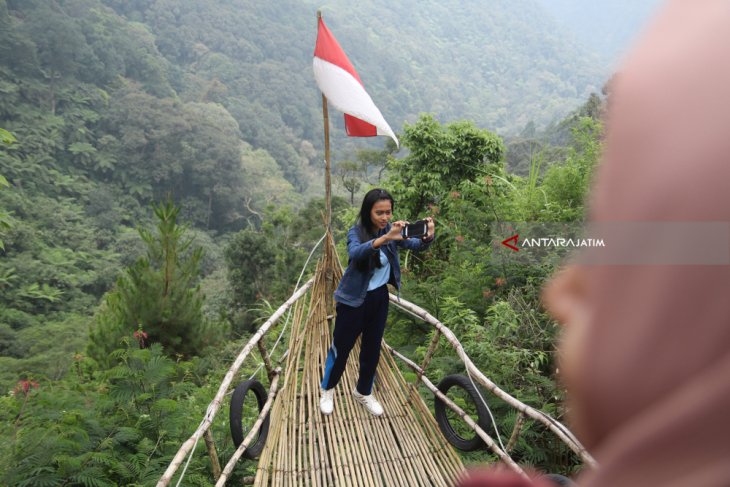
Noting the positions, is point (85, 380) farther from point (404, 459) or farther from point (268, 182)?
point (268, 182)

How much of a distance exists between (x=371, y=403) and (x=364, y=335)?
283 millimetres

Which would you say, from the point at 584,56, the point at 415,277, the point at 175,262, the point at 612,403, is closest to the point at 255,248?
the point at 175,262

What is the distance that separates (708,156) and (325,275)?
238 cm

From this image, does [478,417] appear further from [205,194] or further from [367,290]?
[205,194]

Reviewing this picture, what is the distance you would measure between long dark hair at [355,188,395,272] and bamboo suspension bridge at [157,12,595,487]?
404 mm

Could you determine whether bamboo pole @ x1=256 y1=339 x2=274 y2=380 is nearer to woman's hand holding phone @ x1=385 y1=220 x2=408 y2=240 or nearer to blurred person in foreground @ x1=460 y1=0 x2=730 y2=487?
woman's hand holding phone @ x1=385 y1=220 x2=408 y2=240

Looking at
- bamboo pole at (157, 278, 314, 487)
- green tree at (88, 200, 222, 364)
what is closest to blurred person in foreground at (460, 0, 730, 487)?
bamboo pole at (157, 278, 314, 487)

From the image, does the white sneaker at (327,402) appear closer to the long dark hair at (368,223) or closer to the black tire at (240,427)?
the black tire at (240,427)

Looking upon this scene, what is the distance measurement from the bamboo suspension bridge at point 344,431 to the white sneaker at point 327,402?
0.03m

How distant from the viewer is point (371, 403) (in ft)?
7.14

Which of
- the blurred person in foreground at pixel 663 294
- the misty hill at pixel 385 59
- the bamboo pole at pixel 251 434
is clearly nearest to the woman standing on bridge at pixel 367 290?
the bamboo pole at pixel 251 434

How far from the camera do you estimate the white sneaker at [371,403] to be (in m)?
2.16

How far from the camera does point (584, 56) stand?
65.4 m

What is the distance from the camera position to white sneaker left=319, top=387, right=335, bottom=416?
84.1 inches
